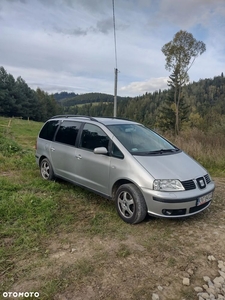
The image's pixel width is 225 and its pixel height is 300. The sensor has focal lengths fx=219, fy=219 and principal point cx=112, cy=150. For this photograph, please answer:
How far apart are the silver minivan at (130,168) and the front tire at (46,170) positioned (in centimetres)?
17

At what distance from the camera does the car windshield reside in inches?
149

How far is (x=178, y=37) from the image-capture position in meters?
23.3

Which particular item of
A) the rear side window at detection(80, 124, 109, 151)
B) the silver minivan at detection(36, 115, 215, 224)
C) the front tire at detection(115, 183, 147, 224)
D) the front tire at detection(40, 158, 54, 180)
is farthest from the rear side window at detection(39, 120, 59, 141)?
the front tire at detection(115, 183, 147, 224)

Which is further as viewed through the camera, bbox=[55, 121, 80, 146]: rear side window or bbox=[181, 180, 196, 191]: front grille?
bbox=[55, 121, 80, 146]: rear side window

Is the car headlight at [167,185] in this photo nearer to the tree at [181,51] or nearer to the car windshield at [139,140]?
the car windshield at [139,140]

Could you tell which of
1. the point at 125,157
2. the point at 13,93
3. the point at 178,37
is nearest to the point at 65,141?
the point at 125,157

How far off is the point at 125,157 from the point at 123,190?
20.7 inches

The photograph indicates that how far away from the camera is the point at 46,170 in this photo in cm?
541

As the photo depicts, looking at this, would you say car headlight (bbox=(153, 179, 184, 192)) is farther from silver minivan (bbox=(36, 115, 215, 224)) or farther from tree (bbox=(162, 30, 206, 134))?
tree (bbox=(162, 30, 206, 134))

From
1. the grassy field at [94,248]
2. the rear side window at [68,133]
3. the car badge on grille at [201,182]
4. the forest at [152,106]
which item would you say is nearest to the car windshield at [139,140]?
the car badge on grille at [201,182]

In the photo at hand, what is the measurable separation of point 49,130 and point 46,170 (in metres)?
0.99

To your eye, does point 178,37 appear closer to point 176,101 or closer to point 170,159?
point 176,101

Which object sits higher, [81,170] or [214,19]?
[214,19]

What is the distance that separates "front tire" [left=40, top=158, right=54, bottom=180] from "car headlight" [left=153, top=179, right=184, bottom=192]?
287cm
